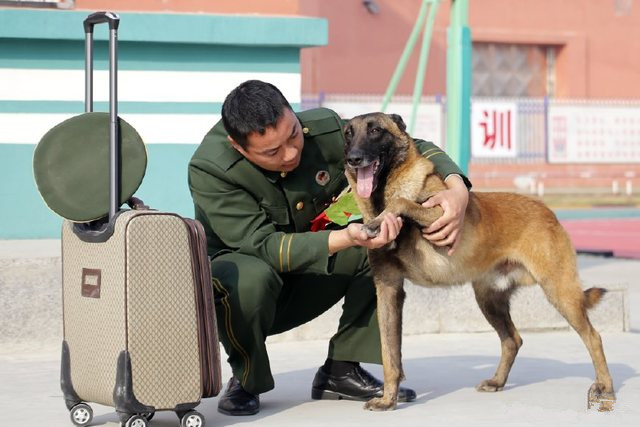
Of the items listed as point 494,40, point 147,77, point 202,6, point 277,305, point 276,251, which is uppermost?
point 494,40

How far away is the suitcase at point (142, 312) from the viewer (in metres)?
3.81

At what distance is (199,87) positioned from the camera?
7.78 meters

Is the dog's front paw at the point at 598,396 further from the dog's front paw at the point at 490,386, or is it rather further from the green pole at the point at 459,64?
the green pole at the point at 459,64

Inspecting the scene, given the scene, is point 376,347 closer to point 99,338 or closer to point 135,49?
point 99,338

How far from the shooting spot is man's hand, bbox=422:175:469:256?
14.0 ft

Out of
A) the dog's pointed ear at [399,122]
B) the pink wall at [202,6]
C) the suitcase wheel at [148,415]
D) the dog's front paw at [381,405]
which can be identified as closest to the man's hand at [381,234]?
the dog's pointed ear at [399,122]

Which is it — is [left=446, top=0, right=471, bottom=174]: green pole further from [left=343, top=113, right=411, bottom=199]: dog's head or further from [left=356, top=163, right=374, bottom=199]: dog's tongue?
[left=356, top=163, right=374, bottom=199]: dog's tongue

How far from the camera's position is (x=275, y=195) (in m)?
4.50

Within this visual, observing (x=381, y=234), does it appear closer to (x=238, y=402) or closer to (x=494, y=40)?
(x=238, y=402)

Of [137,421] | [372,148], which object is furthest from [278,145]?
[137,421]

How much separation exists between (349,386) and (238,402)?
0.49 m

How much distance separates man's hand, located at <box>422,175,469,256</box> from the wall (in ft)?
11.7

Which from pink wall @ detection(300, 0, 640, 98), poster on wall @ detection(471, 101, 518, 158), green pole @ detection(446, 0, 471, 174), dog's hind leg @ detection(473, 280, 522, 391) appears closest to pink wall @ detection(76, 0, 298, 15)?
green pole @ detection(446, 0, 471, 174)

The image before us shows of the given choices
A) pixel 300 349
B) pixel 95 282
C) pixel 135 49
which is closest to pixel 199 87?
pixel 135 49
